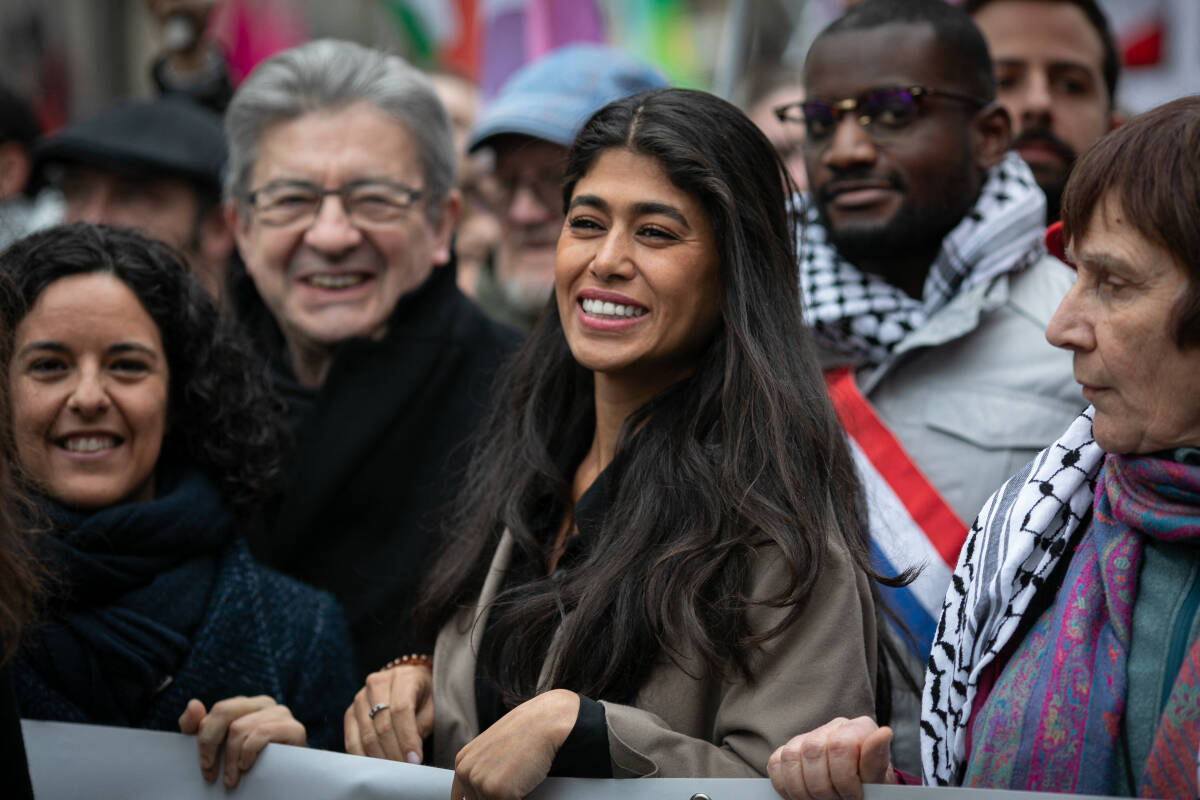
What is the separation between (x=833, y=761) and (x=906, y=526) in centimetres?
98

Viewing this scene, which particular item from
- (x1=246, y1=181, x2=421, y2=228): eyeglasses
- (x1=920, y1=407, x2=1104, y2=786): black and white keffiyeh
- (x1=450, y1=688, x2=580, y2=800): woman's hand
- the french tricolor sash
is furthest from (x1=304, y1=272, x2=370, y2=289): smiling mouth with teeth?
(x1=920, y1=407, x2=1104, y2=786): black and white keffiyeh

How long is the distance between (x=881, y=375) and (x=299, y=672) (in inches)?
60.7

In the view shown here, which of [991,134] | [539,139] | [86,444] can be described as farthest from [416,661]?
[539,139]

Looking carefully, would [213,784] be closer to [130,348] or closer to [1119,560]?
[130,348]

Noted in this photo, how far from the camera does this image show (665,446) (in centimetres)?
277

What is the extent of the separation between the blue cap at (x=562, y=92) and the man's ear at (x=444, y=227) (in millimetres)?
670

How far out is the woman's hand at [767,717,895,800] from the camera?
7.19 feet

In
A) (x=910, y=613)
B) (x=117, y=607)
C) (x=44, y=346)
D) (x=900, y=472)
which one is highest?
(x=44, y=346)

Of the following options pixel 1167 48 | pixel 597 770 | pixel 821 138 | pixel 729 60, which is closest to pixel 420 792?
pixel 597 770

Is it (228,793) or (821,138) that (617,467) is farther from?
(821,138)

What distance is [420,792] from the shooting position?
2535 millimetres

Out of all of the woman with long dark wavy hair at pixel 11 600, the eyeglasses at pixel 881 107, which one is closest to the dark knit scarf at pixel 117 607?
the woman with long dark wavy hair at pixel 11 600

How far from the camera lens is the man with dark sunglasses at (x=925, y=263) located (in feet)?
10.6

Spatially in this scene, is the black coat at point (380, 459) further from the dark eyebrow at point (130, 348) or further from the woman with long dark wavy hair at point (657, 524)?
the dark eyebrow at point (130, 348)
